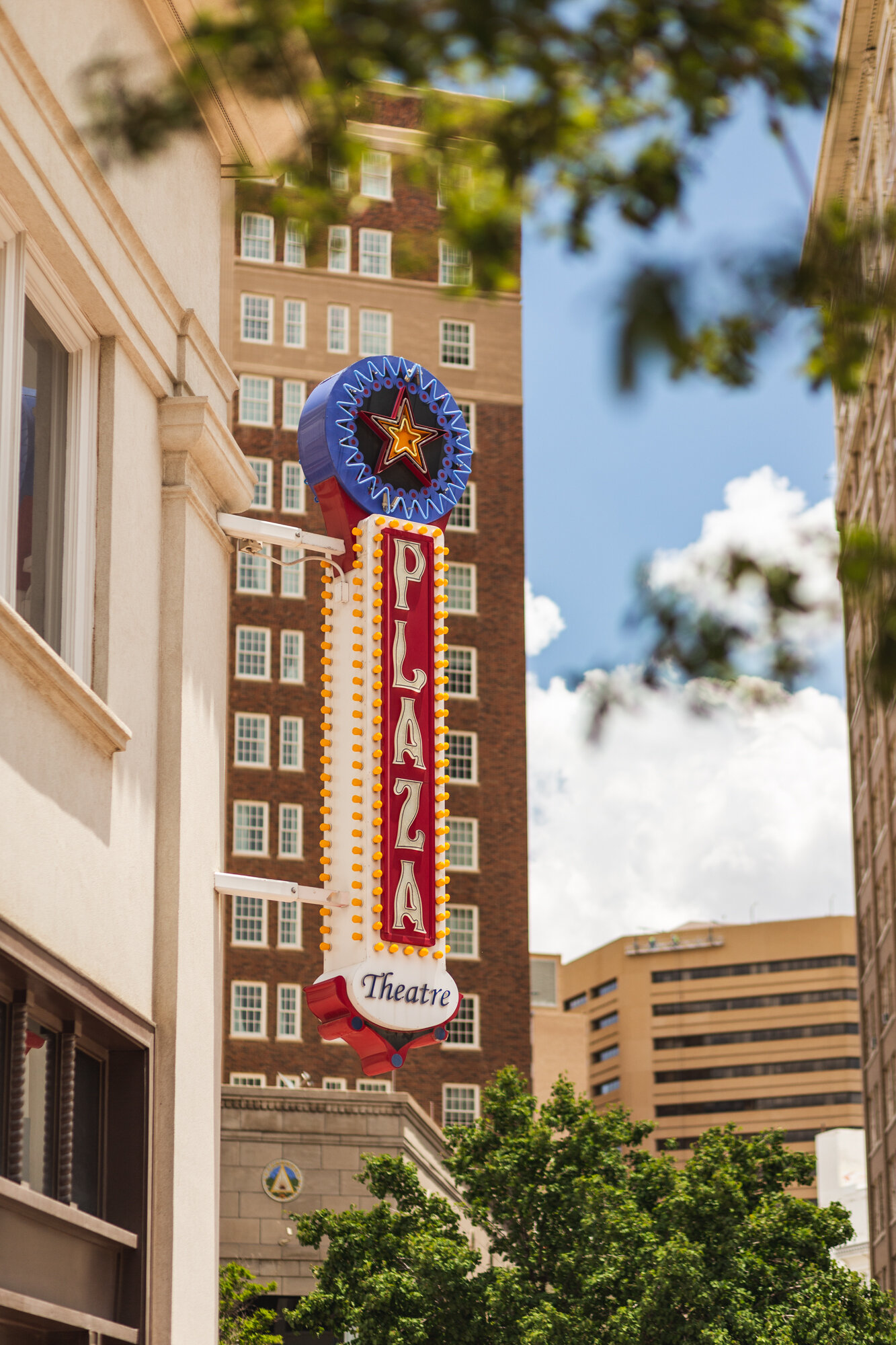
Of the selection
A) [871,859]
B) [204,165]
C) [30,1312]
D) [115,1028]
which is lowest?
[30,1312]

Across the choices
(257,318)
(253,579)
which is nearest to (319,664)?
(253,579)

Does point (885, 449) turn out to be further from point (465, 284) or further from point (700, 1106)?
point (700, 1106)

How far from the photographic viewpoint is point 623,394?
3.47 metres

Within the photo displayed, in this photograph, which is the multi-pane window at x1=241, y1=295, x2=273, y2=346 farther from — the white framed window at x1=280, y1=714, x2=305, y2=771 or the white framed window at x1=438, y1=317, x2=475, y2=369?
the white framed window at x1=280, y1=714, x2=305, y2=771

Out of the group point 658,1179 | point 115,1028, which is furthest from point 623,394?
point 658,1179

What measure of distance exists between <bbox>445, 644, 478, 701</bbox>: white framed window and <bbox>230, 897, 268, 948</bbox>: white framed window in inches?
490

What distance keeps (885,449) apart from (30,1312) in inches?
2751

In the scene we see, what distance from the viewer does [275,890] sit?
13.5 m

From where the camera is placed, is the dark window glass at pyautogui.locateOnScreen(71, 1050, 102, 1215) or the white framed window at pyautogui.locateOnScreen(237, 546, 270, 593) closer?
the dark window glass at pyautogui.locateOnScreen(71, 1050, 102, 1215)

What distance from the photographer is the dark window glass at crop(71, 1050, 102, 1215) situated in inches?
422

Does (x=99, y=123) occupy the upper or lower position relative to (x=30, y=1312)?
upper

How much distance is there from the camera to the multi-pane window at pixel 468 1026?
70.9m

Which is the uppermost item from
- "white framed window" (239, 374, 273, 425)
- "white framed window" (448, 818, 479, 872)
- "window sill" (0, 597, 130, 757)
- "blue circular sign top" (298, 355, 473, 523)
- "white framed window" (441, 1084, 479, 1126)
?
"white framed window" (239, 374, 273, 425)

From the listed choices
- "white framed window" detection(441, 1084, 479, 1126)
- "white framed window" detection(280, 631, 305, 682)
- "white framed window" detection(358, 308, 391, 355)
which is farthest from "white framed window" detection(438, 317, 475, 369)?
"white framed window" detection(441, 1084, 479, 1126)
